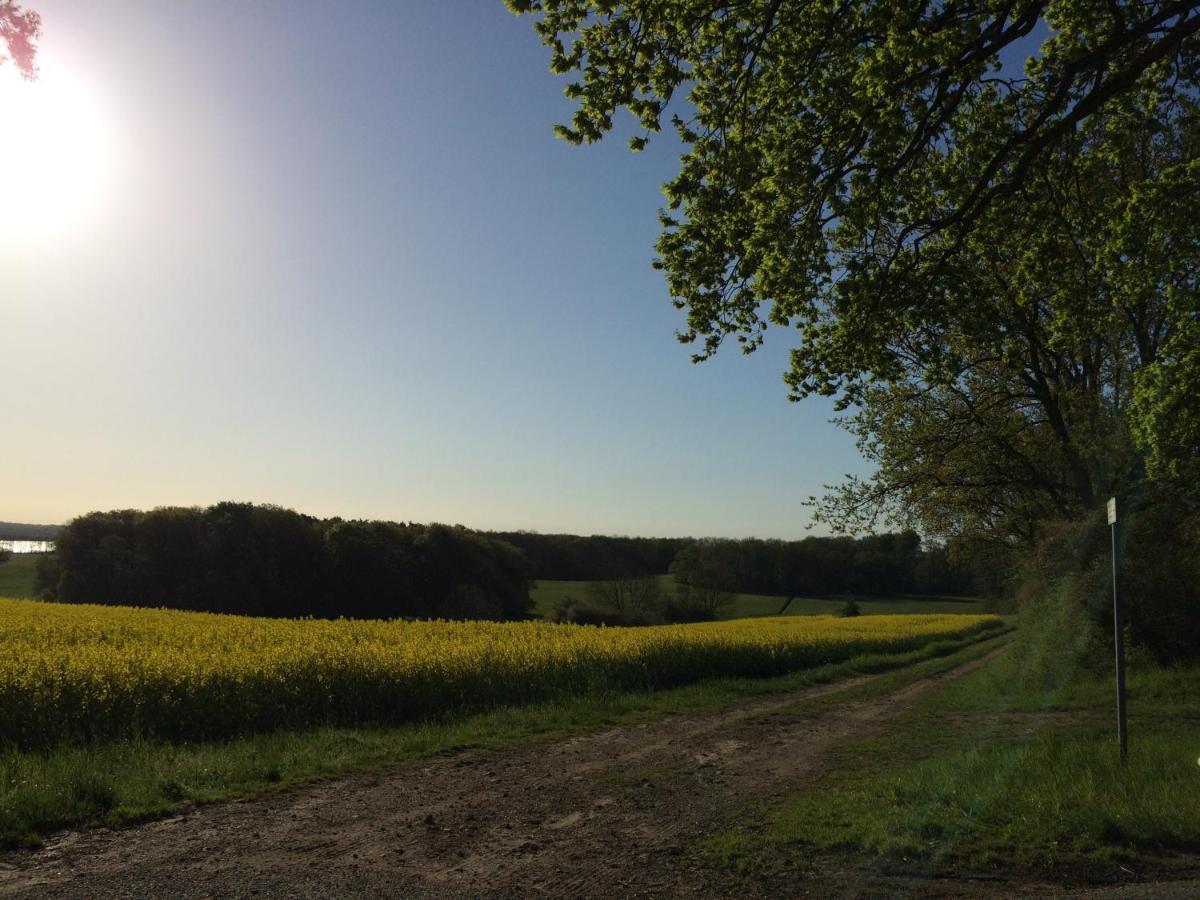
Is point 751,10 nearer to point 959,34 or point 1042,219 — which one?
point 959,34

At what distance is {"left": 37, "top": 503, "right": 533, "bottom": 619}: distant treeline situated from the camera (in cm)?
5822

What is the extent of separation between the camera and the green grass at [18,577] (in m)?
62.9

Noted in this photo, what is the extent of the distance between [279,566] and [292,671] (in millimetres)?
52453

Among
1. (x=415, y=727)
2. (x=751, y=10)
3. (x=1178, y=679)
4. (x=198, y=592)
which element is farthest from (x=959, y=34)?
(x=198, y=592)

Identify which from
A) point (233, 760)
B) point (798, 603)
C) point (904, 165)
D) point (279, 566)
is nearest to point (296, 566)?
point (279, 566)

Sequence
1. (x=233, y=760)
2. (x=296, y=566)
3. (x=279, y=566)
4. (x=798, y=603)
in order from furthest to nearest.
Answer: (x=798, y=603), (x=296, y=566), (x=279, y=566), (x=233, y=760)

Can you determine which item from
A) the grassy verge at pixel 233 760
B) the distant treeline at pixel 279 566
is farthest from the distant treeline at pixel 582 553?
the grassy verge at pixel 233 760

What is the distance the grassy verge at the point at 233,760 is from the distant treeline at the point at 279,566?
49.7 meters

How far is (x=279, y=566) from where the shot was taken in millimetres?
62688

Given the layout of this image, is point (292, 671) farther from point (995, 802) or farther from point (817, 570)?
point (817, 570)

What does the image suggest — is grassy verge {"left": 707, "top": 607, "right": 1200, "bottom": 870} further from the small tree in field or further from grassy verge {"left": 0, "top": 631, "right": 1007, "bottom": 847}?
the small tree in field

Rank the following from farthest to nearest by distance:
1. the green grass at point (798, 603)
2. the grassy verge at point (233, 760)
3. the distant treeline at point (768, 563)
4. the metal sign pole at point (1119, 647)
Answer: the distant treeline at point (768, 563), the green grass at point (798, 603), the metal sign pole at point (1119, 647), the grassy verge at point (233, 760)

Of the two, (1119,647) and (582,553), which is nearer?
(1119,647)

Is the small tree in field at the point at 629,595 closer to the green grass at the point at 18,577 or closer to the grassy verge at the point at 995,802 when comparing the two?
the green grass at the point at 18,577
